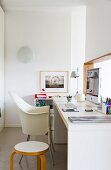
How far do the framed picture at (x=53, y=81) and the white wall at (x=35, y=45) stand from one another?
0.10m

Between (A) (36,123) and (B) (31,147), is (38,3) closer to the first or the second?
(A) (36,123)

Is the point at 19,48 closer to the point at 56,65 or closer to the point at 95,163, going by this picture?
the point at 56,65

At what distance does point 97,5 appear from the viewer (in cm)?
328

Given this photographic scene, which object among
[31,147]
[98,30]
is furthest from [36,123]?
[98,30]

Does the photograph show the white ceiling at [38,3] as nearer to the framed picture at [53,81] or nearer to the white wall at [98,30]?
the white wall at [98,30]

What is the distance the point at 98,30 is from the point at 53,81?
202 cm

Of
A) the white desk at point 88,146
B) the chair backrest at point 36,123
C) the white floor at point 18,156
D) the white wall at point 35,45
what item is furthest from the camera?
the white wall at point 35,45

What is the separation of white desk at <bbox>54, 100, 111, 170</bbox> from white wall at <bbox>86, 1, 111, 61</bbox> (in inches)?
50.6

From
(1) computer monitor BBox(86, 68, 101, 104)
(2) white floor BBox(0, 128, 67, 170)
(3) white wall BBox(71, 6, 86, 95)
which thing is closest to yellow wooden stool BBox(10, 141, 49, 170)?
(2) white floor BBox(0, 128, 67, 170)

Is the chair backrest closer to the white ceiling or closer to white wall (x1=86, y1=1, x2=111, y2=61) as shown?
white wall (x1=86, y1=1, x2=111, y2=61)

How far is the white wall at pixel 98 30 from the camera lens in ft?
8.95

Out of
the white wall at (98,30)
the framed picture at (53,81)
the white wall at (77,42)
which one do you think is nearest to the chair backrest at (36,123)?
the white wall at (98,30)

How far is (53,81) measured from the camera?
16.2 ft

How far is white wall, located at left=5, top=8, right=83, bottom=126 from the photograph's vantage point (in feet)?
15.9
